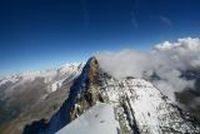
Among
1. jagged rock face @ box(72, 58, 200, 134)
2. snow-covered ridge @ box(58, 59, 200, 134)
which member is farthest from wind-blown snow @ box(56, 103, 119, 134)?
jagged rock face @ box(72, 58, 200, 134)

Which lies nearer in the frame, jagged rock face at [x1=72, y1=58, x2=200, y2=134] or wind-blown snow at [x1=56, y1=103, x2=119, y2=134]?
wind-blown snow at [x1=56, y1=103, x2=119, y2=134]

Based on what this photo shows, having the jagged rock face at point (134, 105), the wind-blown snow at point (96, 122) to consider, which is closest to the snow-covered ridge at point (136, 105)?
the jagged rock face at point (134, 105)

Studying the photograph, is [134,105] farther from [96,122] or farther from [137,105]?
[96,122]

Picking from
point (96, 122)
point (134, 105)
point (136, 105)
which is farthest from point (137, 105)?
point (96, 122)

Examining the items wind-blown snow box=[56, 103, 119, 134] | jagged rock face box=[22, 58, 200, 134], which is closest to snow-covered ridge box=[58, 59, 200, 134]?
jagged rock face box=[22, 58, 200, 134]

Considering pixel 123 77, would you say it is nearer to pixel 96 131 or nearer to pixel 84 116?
pixel 84 116

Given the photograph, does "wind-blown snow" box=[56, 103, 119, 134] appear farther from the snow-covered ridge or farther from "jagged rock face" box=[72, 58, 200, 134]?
"jagged rock face" box=[72, 58, 200, 134]

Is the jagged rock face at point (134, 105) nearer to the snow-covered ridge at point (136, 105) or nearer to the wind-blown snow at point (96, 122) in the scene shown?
the snow-covered ridge at point (136, 105)
